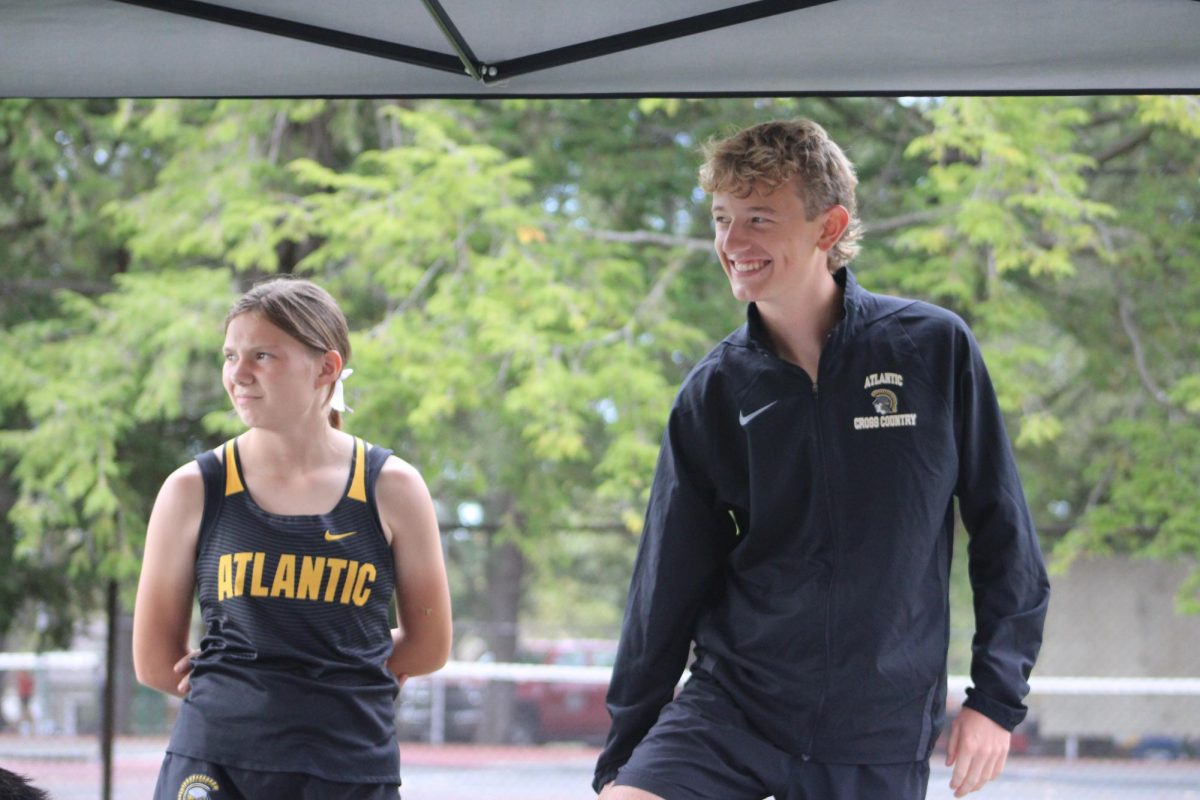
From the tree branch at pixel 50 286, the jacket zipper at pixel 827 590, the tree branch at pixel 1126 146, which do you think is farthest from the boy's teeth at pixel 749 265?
the tree branch at pixel 50 286

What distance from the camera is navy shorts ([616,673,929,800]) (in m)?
2.79

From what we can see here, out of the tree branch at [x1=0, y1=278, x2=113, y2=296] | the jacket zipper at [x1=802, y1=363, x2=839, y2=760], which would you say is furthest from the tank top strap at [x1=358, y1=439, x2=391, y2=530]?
the tree branch at [x1=0, y1=278, x2=113, y2=296]

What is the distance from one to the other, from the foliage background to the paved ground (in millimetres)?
1204

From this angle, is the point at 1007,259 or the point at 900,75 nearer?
the point at 900,75

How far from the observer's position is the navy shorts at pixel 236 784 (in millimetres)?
2852

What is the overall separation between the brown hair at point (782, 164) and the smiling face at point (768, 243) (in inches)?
0.8

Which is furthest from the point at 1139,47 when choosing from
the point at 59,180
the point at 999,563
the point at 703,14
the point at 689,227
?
the point at 59,180

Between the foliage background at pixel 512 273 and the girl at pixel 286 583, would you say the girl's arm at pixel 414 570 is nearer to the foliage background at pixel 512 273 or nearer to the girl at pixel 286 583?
the girl at pixel 286 583

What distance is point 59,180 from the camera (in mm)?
11867

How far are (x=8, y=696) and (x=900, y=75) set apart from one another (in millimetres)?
17126

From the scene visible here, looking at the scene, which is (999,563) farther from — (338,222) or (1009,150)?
(338,222)

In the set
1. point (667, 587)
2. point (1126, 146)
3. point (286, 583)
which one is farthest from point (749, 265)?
point (1126, 146)

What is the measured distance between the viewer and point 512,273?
958cm

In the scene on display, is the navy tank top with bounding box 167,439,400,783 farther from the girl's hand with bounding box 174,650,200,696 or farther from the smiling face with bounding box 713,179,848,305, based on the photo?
the smiling face with bounding box 713,179,848,305
